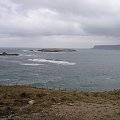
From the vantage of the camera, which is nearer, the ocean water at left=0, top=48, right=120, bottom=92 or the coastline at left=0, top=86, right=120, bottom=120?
the coastline at left=0, top=86, right=120, bottom=120

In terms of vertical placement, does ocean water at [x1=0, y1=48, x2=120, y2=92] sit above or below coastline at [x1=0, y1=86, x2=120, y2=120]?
below

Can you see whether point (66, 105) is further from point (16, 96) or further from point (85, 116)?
point (16, 96)

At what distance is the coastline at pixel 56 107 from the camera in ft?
48.7

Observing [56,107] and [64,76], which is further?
[64,76]

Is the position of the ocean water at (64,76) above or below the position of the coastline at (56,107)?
below

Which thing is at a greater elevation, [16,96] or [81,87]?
[16,96]

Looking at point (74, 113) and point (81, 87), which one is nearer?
point (74, 113)

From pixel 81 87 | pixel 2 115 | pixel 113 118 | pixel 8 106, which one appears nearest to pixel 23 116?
pixel 2 115

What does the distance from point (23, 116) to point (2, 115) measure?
53.2 inches

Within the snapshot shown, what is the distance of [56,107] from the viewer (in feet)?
54.0

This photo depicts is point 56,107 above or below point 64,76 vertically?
above

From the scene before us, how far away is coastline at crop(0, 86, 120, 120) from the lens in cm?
1484

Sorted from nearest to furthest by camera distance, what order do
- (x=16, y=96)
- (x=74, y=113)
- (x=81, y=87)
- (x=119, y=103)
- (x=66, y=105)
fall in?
(x=74, y=113) < (x=66, y=105) < (x=119, y=103) < (x=16, y=96) < (x=81, y=87)

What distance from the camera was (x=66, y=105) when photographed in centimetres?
1705
